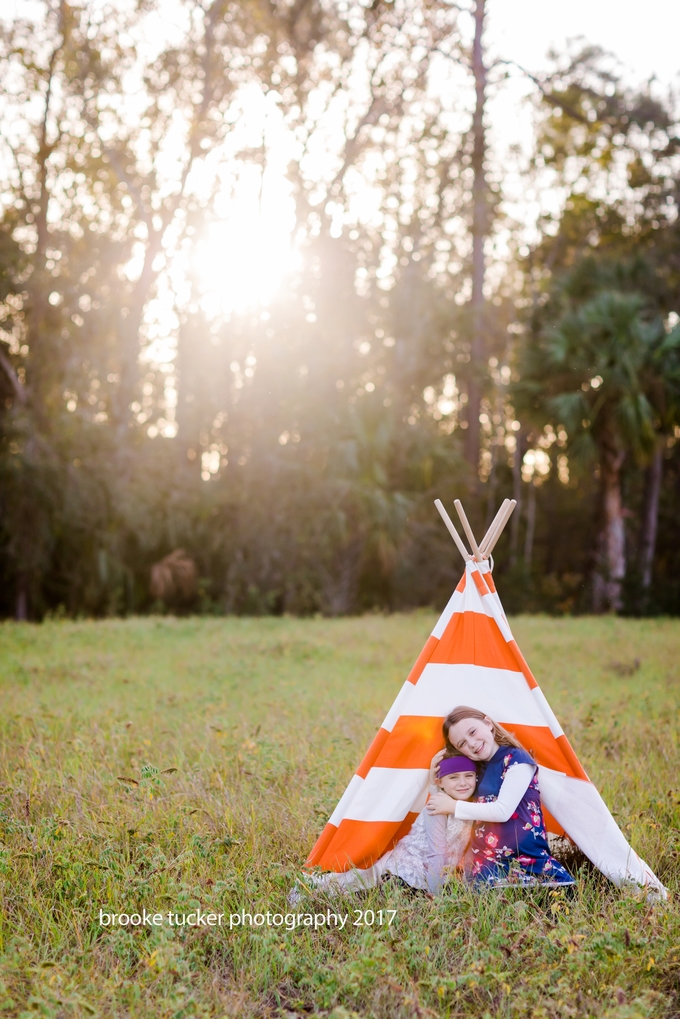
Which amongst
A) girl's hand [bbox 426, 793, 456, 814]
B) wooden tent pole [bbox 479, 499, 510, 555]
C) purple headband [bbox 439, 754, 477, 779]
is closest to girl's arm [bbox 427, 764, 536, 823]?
girl's hand [bbox 426, 793, 456, 814]

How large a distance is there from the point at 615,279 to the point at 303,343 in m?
6.89

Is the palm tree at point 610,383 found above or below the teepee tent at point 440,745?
above

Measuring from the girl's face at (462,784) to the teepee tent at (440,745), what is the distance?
0.13 meters

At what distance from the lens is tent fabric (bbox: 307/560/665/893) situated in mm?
3297

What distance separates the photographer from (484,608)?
3441 mm

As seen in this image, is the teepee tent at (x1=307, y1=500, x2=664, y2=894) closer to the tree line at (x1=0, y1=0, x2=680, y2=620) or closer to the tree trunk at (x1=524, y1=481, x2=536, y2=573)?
the tree line at (x1=0, y1=0, x2=680, y2=620)

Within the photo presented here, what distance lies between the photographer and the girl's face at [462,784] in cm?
326

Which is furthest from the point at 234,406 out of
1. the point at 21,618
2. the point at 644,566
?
the point at 644,566

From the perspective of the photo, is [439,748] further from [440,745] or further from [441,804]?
[441,804]

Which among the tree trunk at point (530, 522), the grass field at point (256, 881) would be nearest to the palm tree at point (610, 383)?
the tree trunk at point (530, 522)

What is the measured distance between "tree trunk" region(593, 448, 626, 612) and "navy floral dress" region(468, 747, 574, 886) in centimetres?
1439

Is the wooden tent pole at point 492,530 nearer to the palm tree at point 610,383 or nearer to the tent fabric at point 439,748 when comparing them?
the tent fabric at point 439,748

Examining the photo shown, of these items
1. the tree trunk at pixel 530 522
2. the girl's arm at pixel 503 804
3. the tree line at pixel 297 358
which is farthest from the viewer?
the tree trunk at pixel 530 522

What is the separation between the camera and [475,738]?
324 cm
